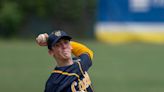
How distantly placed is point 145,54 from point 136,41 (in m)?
3.86

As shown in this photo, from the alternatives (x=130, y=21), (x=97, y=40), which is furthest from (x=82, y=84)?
(x=97, y=40)

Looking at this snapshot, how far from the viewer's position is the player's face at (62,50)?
→ 4.13 meters

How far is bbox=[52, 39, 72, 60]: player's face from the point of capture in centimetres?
413

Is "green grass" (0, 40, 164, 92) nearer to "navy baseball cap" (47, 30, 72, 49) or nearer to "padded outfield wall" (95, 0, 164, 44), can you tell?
"padded outfield wall" (95, 0, 164, 44)

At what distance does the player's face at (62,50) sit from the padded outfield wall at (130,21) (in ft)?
48.1

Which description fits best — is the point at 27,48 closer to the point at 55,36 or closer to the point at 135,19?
the point at 135,19

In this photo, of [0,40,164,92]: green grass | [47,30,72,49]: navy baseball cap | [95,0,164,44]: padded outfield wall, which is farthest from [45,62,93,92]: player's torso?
[95,0,164,44]: padded outfield wall

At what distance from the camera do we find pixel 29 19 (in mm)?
22484

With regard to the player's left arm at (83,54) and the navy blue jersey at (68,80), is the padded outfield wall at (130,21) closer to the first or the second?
the player's left arm at (83,54)

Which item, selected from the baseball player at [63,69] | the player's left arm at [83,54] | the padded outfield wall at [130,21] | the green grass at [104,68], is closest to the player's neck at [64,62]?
the baseball player at [63,69]

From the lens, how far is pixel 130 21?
19.1 meters

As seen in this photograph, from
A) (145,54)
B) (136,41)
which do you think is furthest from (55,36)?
(136,41)

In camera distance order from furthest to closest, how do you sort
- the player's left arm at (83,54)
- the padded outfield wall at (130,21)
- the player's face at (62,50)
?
the padded outfield wall at (130,21) → the player's left arm at (83,54) → the player's face at (62,50)

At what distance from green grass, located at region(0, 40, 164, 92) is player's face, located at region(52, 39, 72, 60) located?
15.6 ft
